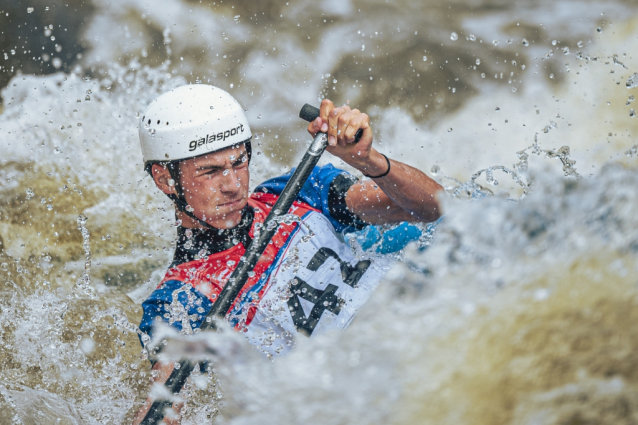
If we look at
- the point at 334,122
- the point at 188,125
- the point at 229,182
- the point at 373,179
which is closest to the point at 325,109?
the point at 334,122

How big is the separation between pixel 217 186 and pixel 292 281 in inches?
19.9

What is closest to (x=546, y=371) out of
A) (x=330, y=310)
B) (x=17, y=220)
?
(x=330, y=310)

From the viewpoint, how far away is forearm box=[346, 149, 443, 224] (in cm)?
241

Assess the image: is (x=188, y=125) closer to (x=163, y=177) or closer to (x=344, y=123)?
(x=163, y=177)

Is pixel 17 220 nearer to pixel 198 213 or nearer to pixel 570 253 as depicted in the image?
pixel 198 213

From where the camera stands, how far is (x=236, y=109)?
2.67 metres

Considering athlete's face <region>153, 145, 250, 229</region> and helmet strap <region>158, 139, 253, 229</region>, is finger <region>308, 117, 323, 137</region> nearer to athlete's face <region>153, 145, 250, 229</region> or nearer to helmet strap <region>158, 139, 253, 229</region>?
athlete's face <region>153, 145, 250, 229</region>

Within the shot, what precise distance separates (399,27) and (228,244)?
13.8 feet

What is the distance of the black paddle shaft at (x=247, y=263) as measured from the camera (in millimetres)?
2076

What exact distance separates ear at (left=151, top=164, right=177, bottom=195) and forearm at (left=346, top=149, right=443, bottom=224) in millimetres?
779

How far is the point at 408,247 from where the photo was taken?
2.70 metres

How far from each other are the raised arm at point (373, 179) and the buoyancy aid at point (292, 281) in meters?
0.21

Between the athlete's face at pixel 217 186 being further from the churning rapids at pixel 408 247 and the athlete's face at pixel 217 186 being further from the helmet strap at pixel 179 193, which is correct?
the churning rapids at pixel 408 247

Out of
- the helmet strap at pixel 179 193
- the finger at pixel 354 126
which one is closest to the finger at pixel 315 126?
the finger at pixel 354 126
